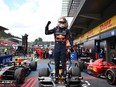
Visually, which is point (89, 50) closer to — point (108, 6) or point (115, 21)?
point (108, 6)

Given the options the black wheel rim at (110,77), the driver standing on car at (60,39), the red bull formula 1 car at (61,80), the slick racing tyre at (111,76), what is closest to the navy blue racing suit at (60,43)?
the driver standing on car at (60,39)

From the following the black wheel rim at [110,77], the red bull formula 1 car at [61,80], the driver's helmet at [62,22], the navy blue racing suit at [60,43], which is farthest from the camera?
the black wheel rim at [110,77]

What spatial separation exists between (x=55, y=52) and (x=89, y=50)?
59.9 ft

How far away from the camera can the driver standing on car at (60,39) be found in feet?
23.1

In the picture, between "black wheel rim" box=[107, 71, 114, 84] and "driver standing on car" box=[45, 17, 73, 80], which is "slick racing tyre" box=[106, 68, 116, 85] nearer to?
"black wheel rim" box=[107, 71, 114, 84]

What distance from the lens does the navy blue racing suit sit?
23.1 feet

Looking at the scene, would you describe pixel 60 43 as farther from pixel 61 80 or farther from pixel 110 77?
pixel 110 77

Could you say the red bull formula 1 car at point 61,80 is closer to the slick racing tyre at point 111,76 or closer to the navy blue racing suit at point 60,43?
the navy blue racing suit at point 60,43

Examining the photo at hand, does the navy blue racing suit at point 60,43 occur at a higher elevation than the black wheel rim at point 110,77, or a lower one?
higher

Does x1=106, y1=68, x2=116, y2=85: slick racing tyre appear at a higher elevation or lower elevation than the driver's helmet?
lower

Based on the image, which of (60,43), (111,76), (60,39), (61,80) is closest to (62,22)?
(60,39)

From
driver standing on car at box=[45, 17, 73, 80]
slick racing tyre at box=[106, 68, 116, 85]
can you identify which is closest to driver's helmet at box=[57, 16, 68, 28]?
driver standing on car at box=[45, 17, 73, 80]

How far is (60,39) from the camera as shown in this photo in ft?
23.6

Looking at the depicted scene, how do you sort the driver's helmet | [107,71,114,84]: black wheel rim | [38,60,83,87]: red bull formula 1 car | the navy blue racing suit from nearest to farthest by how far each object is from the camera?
1. [38,60,83,87]: red bull formula 1 car
2. the navy blue racing suit
3. the driver's helmet
4. [107,71,114,84]: black wheel rim
